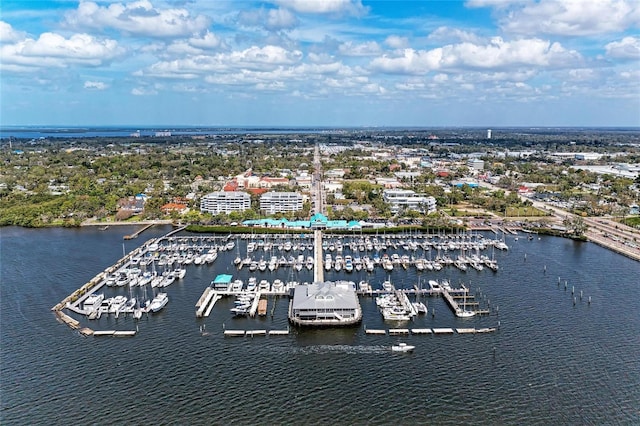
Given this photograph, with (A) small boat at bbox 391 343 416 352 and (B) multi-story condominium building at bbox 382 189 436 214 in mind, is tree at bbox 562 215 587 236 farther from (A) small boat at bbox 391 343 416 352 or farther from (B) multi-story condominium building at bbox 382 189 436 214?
(A) small boat at bbox 391 343 416 352

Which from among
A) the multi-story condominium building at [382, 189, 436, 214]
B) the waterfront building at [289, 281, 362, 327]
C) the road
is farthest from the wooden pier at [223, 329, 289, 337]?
the multi-story condominium building at [382, 189, 436, 214]

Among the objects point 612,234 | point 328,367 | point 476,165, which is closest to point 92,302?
point 328,367

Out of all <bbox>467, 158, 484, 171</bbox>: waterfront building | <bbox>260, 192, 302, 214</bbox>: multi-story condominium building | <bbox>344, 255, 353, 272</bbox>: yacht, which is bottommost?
<bbox>344, 255, 353, 272</bbox>: yacht

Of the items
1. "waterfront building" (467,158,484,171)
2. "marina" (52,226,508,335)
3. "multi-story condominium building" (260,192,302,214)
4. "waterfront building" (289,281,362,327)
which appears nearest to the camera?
"waterfront building" (289,281,362,327)

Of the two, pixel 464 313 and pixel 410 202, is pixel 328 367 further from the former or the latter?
pixel 410 202

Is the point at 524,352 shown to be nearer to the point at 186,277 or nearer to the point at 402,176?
the point at 186,277

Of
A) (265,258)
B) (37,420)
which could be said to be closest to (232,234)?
(265,258)

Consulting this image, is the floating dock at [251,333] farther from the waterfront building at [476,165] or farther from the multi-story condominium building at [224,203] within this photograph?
the waterfront building at [476,165]
